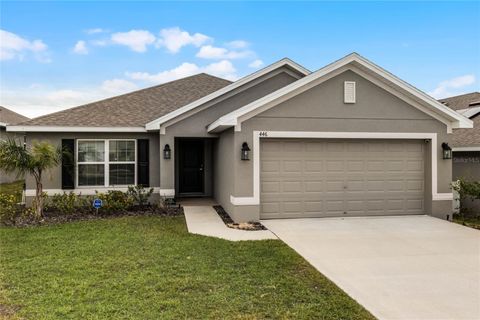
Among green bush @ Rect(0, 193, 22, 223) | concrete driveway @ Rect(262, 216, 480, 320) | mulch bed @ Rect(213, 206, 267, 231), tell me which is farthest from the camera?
green bush @ Rect(0, 193, 22, 223)

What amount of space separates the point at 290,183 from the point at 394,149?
3.21 metres

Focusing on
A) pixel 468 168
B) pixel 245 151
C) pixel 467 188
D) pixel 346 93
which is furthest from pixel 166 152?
pixel 468 168

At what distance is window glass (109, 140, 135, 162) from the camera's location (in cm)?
1204

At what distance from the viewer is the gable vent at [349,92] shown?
30.9 ft

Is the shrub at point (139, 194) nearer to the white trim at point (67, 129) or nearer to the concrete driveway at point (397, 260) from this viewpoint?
the white trim at point (67, 129)

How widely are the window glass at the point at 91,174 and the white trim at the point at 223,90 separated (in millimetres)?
2373

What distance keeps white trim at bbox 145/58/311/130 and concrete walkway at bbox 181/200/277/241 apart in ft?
9.64

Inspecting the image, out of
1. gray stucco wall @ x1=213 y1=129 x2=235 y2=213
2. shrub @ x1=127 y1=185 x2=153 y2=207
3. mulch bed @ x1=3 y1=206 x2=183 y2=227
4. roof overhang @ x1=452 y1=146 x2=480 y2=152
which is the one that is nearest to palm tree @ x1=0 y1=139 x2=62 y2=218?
mulch bed @ x1=3 y1=206 x2=183 y2=227

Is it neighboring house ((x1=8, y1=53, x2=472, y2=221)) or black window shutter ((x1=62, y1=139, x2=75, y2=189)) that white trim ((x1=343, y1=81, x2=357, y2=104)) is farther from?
black window shutter ((x1=62, y1=139, x2=75, y2=189))

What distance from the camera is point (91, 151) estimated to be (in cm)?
1191

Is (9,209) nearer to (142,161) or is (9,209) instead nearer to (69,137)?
(69,137)

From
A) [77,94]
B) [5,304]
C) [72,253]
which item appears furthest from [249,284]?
[77,94]

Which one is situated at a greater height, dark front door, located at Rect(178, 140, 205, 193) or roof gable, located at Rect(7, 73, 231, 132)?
roof gable, located at Rect(7, 73, 231, 132)

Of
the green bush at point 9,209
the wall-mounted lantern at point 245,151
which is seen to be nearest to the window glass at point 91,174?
the green bush at point 9,209
